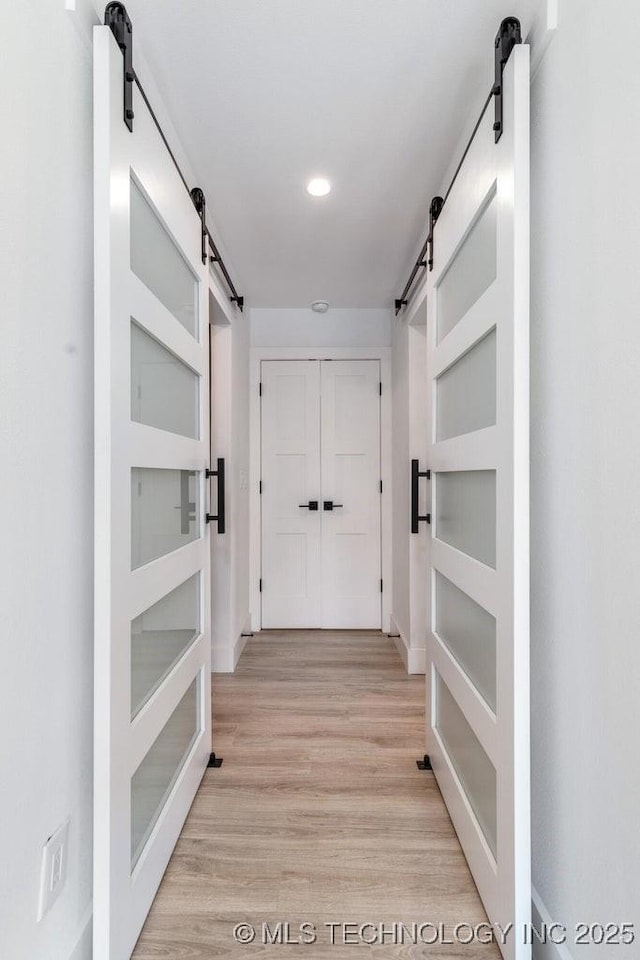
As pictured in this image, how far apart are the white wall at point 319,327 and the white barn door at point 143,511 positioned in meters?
1.95

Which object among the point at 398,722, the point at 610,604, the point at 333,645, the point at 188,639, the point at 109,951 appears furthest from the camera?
the point at 333,645

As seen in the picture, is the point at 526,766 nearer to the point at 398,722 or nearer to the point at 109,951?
the point at 109,951

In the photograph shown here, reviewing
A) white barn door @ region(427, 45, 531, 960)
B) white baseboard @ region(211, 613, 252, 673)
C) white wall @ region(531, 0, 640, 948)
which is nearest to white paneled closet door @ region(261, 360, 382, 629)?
white baseboard @ region(211, 613, 252, 673)

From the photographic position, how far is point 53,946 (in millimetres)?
1044

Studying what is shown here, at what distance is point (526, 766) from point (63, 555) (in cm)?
107

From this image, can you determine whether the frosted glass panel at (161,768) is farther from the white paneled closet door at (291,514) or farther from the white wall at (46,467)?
the white paneled closet door at (291,514)

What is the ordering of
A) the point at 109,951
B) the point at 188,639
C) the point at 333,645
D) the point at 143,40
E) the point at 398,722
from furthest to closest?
the point at 333,645
the point at 398,722
the point at 188,639
the point at 143,40
the point at 109,951

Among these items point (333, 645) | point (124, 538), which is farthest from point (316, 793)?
point (333, 645)

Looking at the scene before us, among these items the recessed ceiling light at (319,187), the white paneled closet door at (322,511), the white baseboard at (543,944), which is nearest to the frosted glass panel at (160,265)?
the recessed ceiling light at (319,187)

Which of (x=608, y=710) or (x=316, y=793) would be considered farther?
(x=316, y=793)

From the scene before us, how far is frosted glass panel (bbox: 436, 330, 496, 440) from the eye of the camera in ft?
4.61

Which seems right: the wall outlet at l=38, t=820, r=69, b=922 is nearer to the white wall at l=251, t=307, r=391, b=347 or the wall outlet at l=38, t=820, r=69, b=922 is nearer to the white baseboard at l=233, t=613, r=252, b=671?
the white baseboard at l=233, t=613, r=252, b=671

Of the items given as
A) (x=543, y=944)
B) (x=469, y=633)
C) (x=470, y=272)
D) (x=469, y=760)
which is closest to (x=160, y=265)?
(x=470, y=272)

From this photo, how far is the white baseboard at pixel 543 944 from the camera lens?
44.2 inches
